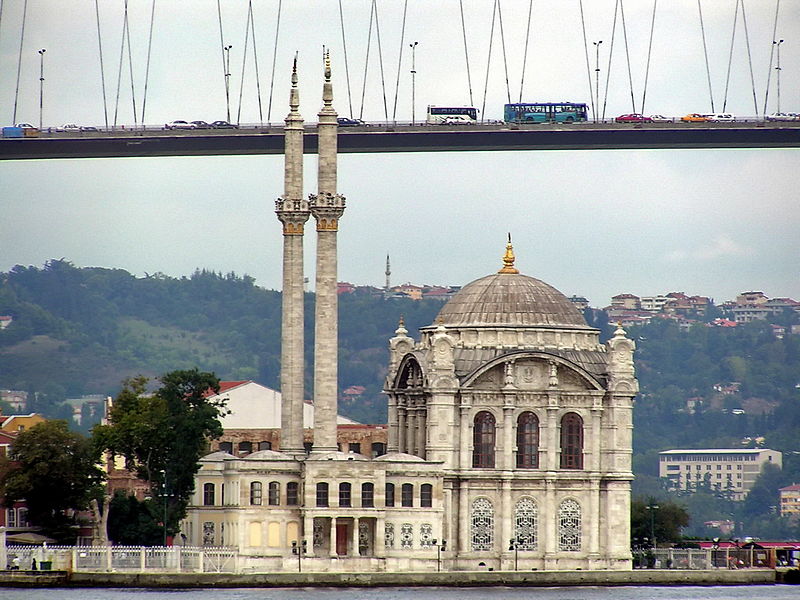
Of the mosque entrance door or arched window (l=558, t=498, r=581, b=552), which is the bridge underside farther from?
the mosque entrance door

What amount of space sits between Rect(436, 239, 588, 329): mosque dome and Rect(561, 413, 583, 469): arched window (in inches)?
143

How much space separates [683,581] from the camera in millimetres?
92250

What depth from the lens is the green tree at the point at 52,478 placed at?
96.2m

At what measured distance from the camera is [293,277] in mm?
95062

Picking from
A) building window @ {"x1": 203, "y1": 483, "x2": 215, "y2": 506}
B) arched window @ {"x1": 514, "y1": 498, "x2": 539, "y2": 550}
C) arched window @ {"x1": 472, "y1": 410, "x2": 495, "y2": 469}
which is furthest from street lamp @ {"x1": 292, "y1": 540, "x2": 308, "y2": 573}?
arched window @ {"x1": 514, "y1": 498, "x2": 539, "y2": 550}

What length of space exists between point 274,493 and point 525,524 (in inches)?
411

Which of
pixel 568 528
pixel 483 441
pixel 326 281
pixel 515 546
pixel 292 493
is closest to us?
pixel 292 493

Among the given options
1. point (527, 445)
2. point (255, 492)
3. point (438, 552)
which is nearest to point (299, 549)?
point (255, 492)

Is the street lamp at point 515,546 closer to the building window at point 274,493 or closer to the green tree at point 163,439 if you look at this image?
the building window at point 274,493

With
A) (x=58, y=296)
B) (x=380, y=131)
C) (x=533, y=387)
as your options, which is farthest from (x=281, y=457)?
(x=58, y=296)

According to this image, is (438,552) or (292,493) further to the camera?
(438,552)

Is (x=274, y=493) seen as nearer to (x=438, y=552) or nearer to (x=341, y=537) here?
(x=341, y=537)

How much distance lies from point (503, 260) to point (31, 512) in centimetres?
2068

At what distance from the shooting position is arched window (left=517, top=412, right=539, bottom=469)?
9562 centimetres
